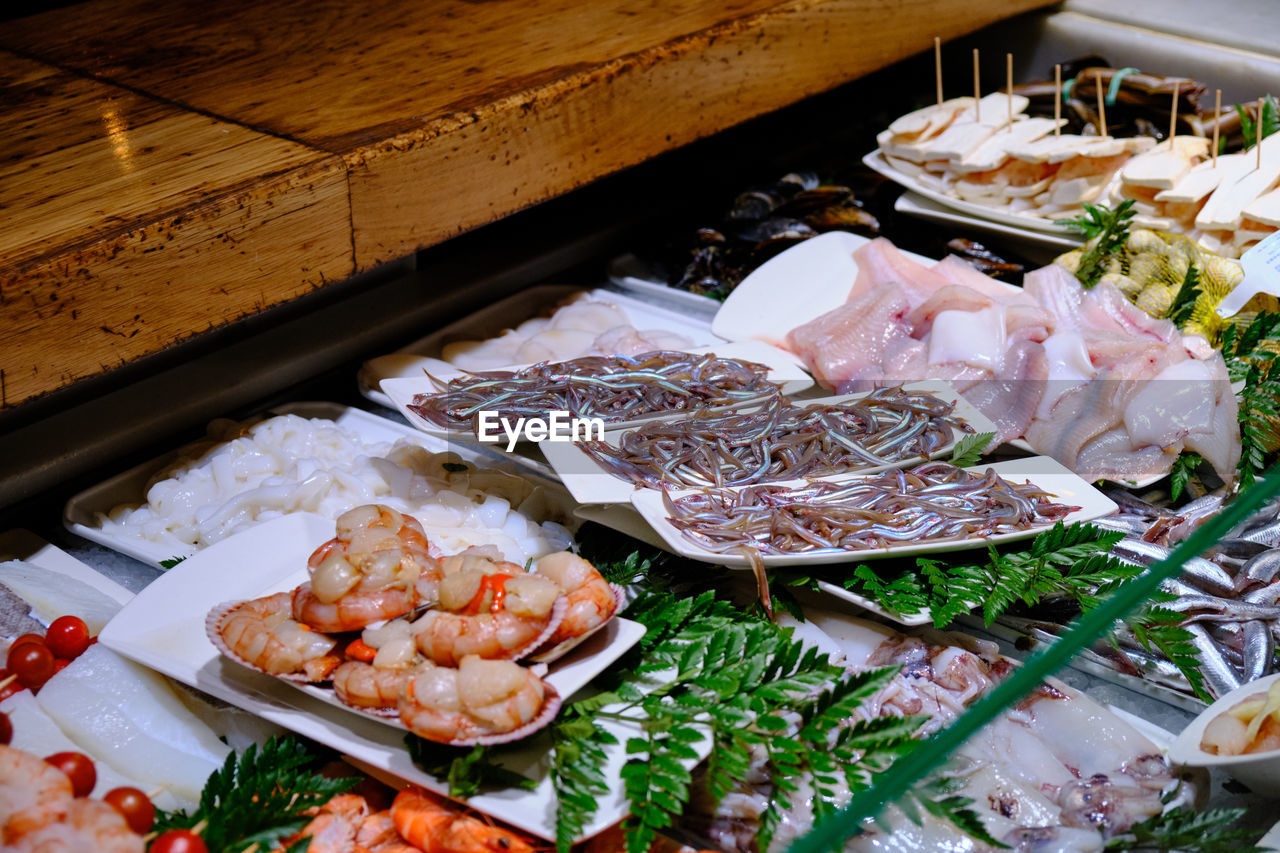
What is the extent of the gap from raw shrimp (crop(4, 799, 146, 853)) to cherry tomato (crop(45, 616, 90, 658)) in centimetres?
50

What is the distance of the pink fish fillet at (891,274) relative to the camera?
Result: 2871mm

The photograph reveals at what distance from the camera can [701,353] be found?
267 centimetres

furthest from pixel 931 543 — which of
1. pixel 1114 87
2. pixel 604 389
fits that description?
pixel 1114 87

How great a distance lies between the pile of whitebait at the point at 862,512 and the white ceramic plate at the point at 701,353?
0.39 m

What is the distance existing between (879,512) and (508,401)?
A: 2.61 feet

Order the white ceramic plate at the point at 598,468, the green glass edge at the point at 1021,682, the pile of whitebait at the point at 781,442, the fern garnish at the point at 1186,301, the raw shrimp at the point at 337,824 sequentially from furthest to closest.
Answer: the fern garnish at the point at 1186,301, the pile of whitebait at the point at 781,442, the white ceramic plate at the point at 598,468, the raw shrimp at the point at 337,824, the green glass edge at the point at 1021,682

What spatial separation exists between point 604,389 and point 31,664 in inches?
46.1

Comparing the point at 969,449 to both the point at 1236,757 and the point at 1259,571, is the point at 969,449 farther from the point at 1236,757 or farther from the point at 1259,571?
the point at 1236,757

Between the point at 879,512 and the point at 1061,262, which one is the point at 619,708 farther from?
the point at 1061,262

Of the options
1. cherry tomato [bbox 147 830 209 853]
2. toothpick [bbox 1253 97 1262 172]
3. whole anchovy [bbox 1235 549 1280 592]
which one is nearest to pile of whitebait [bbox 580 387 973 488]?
whole anchovy [bbox 1235 549 1280 592]

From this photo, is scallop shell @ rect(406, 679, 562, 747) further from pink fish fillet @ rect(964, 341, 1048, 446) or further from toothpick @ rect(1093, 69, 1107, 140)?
toothpick @ rect(1093, 69, 1107, 140)

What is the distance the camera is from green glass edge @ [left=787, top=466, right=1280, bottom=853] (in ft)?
3.52

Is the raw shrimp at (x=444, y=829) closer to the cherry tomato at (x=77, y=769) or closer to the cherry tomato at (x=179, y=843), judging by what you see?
the cherry tomato at (x=179, y=843)

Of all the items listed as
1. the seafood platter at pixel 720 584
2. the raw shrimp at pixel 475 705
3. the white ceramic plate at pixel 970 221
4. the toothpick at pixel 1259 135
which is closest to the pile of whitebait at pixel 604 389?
the seafood platter at pixel 720 584
